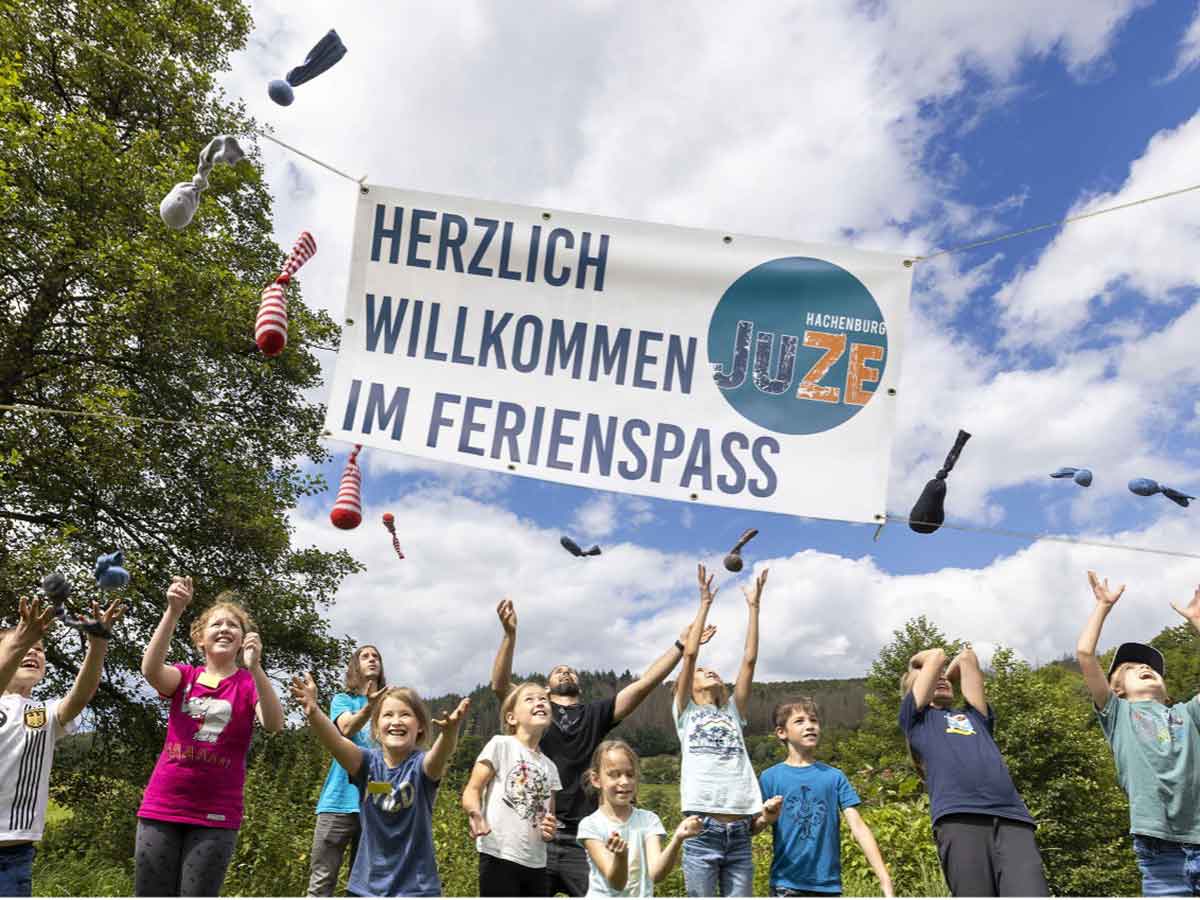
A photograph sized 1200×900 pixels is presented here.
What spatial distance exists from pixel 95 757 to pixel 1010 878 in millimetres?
12255

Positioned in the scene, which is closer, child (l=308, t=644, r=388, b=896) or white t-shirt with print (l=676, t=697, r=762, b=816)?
white t-shirt with print (l=676, t=697, r=762, b=816)

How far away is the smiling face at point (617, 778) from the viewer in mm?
3760

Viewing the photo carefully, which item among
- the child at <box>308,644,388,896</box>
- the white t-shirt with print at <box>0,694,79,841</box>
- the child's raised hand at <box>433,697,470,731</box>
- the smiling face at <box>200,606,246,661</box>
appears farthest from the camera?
the child at <box>308,644,388,896</box>

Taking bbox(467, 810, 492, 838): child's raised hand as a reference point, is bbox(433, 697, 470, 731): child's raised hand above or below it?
above

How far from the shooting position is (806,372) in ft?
12.9

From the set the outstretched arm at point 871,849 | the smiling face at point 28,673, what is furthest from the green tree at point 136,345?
the outstretched arm at point 871,849

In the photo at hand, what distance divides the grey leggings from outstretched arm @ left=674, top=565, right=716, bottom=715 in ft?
7.26

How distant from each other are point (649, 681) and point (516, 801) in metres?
0.92

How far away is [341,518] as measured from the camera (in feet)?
11.3

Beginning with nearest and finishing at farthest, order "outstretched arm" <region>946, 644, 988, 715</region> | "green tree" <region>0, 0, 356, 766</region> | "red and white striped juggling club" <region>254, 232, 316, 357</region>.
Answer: "red and white striped juggling club" <region>254, 232, 316, 357</region>
"outstretched arm" <region>946, 644, 988, 715</region>
"green tree" <region>0, 0, 356, 766</region>

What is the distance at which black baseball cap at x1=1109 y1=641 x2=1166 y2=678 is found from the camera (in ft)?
15.5

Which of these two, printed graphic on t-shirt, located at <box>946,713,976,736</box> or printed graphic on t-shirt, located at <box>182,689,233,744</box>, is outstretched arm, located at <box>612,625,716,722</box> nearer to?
printed graphic on t-shirt, located at <box>946,713,976,736</box>

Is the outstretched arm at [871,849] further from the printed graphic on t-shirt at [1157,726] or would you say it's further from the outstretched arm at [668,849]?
the printed graphic on t-shirt at [1157,726]

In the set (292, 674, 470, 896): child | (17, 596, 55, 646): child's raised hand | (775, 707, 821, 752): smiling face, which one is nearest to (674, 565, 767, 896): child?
(775, 707, 821, 752): smiling face
